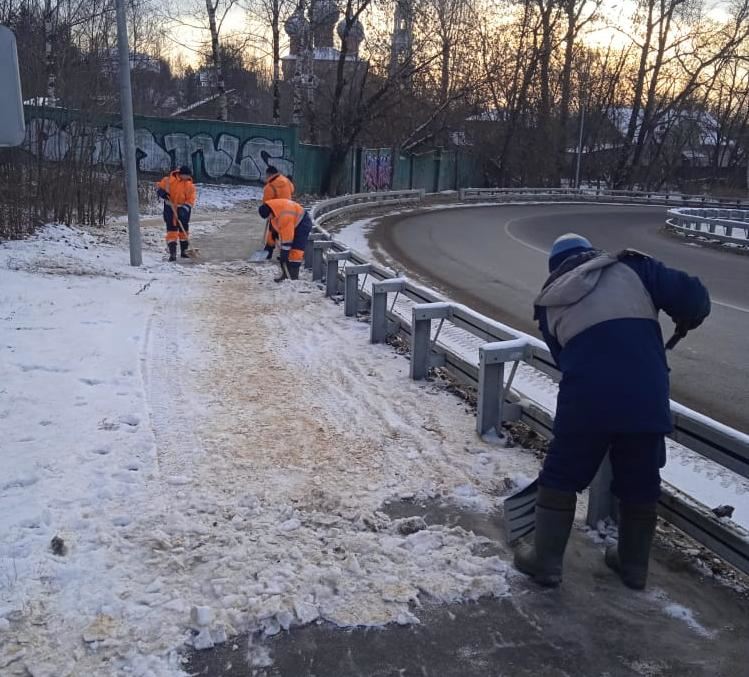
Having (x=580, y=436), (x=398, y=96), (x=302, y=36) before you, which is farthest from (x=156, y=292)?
(x=398, y=96)

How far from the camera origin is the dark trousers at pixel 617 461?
127 inches

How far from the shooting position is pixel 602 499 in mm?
3961

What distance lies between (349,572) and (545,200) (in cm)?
3887

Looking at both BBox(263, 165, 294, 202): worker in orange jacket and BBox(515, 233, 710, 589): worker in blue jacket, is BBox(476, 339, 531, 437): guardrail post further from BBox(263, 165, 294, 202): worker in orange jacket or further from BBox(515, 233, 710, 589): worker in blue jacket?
BBox(263, 165, 294, 202): worker in orange jacket

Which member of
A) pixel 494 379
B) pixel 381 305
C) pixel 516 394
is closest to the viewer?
pixel 494 379

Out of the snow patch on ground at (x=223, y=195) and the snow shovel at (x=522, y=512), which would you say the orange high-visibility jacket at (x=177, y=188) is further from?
the snow patch on ground at (x=223, y=195)

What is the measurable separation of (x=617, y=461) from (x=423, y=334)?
3.29 meters

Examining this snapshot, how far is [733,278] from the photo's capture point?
14.5 metres

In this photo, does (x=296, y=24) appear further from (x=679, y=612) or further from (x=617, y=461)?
(x=679, y=612)

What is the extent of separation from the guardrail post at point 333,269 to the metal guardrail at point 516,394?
65 cm

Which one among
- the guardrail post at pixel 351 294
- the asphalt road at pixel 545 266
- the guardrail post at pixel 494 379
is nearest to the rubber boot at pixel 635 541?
the guardrail post at pixel 494 379

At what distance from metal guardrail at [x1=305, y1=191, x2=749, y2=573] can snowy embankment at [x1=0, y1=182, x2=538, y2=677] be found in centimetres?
28

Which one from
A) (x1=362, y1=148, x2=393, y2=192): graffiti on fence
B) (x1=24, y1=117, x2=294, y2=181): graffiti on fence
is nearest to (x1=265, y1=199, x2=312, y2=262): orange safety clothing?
(x1=24, y1=117, x2=294, y2=181): graffiti on fence

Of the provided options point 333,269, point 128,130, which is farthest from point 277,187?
point 333,269
